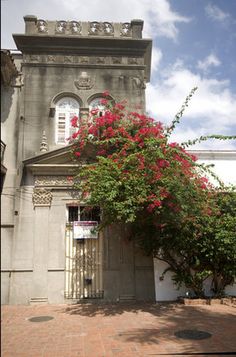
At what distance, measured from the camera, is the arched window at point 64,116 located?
46.0 feet

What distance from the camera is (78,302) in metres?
12.3

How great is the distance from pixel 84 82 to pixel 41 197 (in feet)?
16.8

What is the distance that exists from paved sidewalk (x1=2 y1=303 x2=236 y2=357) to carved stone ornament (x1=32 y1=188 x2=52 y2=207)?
11.7ft

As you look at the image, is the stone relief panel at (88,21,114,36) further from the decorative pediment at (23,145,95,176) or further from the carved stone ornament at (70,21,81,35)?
the decorative pediment at (23,145,95,176)

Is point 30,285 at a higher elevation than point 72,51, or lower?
lower

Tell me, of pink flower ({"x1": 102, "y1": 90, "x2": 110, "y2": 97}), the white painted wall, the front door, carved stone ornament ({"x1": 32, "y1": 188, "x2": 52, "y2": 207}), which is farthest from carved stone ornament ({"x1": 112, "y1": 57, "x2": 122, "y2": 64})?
the front door

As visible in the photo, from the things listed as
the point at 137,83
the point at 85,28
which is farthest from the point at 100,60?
the point at 137,83

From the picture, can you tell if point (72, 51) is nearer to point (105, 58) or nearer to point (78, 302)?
point (105, 58)

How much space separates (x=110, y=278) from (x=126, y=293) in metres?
0.76

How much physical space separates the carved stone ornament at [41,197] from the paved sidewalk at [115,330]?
141 inches

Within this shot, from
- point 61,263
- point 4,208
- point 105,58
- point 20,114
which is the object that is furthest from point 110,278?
point 105,58

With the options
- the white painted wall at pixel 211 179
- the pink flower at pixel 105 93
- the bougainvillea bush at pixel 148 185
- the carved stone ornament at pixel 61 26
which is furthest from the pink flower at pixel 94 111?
the white painted wall at pixel 211 179

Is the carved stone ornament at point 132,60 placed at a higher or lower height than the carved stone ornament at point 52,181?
higher

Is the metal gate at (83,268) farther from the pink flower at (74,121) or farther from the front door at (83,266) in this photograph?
the pink flower at (74,121)
